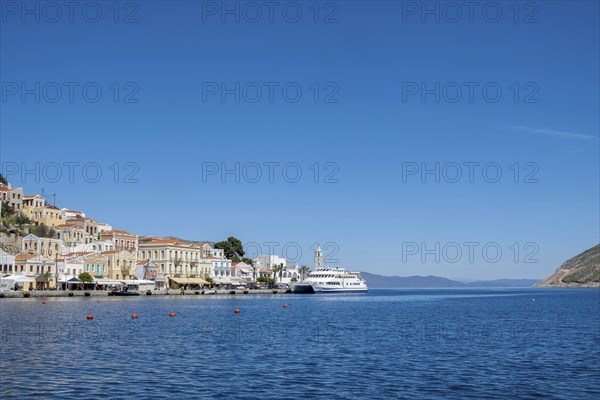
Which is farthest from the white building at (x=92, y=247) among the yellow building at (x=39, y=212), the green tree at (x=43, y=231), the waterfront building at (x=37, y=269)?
the waterfront building at (x=37, y=269)

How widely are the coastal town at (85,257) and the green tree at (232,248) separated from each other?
14.6m

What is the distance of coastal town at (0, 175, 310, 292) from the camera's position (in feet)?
389

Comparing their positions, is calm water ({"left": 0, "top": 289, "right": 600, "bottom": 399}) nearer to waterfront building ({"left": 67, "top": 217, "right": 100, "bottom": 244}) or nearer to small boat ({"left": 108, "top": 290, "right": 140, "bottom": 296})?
small boat ({"left": 108, "top": 290, "right": 140, "bottom": 296})

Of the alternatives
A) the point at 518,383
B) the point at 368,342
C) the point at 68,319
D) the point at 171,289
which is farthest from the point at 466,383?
the point at 171,289

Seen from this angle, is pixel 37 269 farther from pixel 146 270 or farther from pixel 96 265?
pixel 146 270

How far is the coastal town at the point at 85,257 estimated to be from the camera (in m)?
119

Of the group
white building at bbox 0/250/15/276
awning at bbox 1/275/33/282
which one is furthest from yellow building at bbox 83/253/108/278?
awning at bbox 1/275/33/282

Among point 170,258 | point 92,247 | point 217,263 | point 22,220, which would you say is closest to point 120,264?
point 92,247

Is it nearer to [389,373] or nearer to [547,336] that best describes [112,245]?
[547,336]

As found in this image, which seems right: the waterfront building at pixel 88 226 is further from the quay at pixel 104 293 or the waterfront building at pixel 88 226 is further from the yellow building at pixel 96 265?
the quay at pixel 104 293

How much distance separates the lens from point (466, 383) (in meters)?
31.0

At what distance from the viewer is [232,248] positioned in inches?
7761

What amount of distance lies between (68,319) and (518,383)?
153ft

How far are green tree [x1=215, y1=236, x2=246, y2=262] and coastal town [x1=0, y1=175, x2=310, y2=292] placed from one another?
48.0 ft
